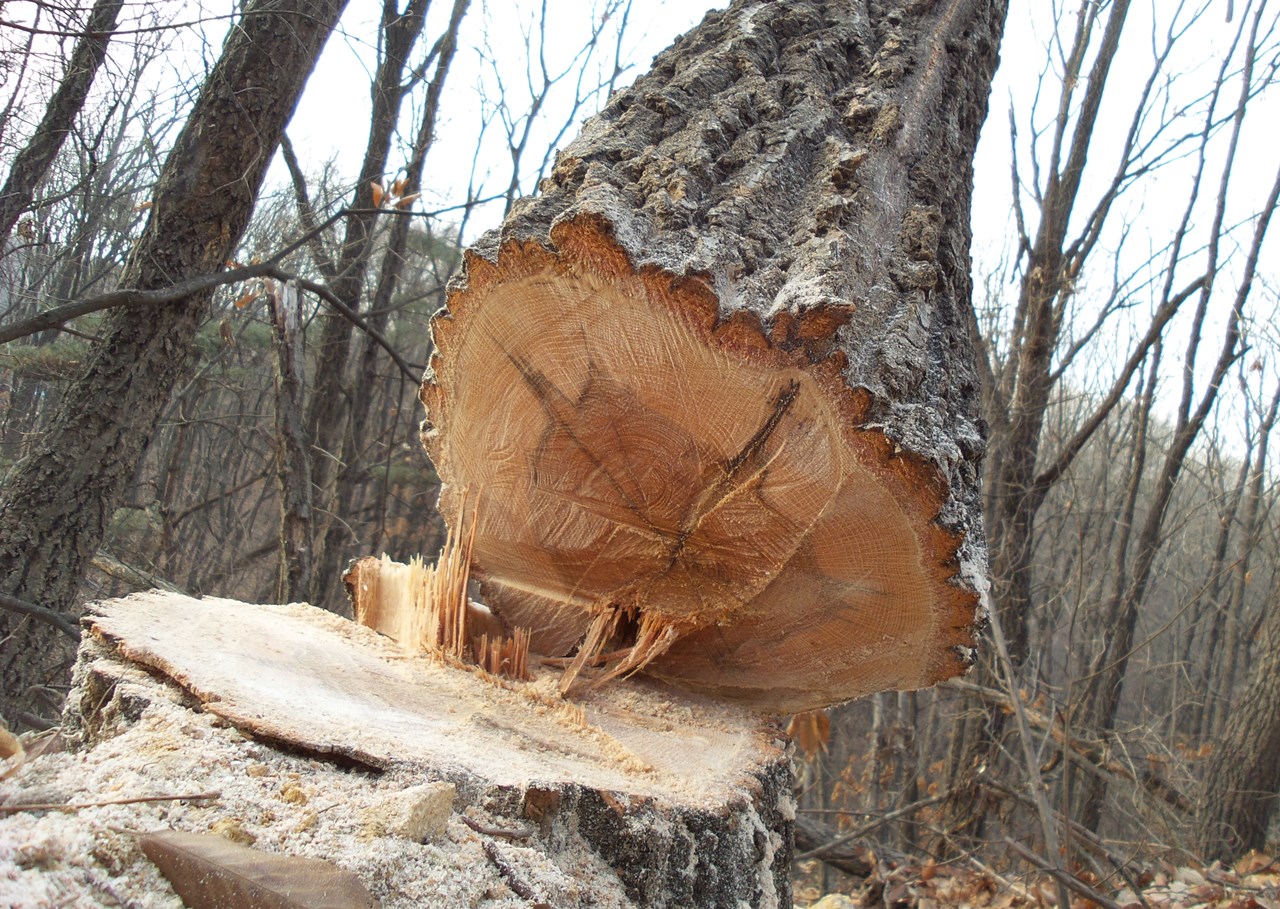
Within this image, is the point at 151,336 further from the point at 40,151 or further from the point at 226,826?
the point at 226,826

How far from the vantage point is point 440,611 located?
1.92 metres

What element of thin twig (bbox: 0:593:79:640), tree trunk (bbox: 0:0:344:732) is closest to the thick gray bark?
tree trunk (bbox: 0:0:344:732)

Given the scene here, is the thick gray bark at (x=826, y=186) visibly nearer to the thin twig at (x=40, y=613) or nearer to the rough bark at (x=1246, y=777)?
the thin twig at (x=40, y=613)

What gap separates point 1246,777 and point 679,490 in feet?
16.6

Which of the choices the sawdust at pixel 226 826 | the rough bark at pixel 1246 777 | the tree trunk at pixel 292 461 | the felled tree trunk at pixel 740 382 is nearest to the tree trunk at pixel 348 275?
the tree trunk at pixel 292 461

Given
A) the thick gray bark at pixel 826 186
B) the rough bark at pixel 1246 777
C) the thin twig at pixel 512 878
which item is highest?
the thick gray bark at pixel 826 186

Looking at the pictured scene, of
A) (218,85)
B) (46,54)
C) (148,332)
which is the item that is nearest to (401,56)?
(218,85)

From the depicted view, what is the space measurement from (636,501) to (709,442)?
0.83 feet

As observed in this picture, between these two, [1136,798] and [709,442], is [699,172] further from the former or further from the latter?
[1136,798]

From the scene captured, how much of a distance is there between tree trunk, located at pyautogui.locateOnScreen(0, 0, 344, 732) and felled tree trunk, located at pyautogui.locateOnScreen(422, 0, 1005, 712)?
176 centimetres

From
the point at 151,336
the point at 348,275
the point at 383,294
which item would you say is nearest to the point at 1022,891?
the point at 151,336

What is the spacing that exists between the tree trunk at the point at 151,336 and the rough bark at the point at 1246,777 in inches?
228

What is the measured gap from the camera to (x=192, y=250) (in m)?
3.26

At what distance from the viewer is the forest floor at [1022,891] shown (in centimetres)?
353
